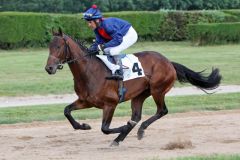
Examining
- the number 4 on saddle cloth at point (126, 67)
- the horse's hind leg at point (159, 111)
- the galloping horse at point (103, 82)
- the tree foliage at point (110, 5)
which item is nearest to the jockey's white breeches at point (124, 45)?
the number 4 on saddle cloth at point (126, 67)

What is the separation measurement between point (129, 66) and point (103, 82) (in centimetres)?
57

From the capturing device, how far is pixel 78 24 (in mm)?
35094

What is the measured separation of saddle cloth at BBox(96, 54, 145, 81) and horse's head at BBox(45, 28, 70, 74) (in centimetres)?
65

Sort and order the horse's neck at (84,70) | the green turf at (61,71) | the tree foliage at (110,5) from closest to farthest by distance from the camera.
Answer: the horse's neck at (84,70) < the green turf at (61,71) < the tree foliage at (110,5)

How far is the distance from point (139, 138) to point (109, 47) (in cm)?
156

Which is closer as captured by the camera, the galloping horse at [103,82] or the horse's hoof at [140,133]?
the galloping horse at [103,82]

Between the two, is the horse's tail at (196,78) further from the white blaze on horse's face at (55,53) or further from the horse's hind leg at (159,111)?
the white blaze on horse's face at (55,53)

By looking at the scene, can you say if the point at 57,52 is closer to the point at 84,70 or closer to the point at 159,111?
A: the point at 84,70

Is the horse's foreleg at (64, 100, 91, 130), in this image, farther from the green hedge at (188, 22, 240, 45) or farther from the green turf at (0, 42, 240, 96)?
the green hedge at (188, 22, 240, 45)

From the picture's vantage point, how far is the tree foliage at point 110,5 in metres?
47.7

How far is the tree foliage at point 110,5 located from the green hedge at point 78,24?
10898 mm

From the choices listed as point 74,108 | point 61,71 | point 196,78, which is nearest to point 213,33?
point 61,71

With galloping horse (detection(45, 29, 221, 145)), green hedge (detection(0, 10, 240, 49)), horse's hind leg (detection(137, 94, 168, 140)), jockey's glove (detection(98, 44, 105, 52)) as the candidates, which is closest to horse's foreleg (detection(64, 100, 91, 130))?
galloping horse (detection(45, 29, 221, 145))

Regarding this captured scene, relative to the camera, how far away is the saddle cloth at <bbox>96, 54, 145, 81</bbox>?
35.1 feet
